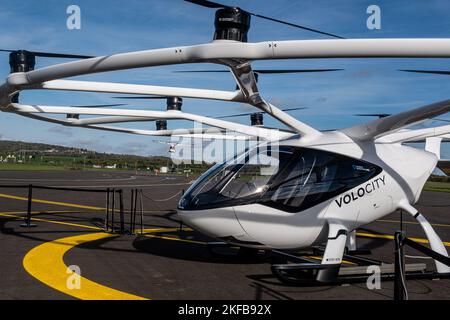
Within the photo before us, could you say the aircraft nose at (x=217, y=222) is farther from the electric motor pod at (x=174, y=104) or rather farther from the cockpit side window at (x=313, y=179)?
the electric motor pod at (x=174, y=104)

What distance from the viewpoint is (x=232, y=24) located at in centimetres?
613

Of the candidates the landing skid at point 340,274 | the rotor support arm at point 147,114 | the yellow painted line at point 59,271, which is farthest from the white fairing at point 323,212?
the yellow painted line at point 59,271

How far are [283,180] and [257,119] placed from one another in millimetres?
6523

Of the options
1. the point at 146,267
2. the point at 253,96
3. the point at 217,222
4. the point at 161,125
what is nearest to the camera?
the point at 253,96

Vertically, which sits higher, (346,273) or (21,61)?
(21,61)

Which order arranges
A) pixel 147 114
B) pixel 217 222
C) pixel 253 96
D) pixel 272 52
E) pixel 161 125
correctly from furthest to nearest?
pixel 161 125
pixel 147 114
pixel 217 222
pixel 253 96
pixel 272 52

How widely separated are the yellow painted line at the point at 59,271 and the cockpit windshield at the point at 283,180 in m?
2.26

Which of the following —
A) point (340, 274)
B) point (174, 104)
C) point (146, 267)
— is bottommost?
point (146, 267)

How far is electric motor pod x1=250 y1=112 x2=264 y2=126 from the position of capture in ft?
48.6

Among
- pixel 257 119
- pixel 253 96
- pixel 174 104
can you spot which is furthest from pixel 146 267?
pixel 257 119

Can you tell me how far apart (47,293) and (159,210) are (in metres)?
13.7

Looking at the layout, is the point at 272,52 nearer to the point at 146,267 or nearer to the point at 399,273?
the point at 399,273

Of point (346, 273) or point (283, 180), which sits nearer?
point (346, 273)
